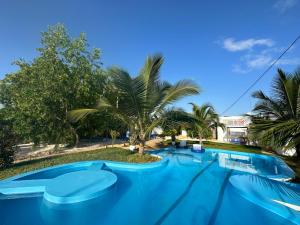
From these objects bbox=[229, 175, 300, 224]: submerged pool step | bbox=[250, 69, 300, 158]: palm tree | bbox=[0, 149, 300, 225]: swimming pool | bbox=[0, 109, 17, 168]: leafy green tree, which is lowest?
bbox=[0, 149, 300, 225]: swimming pool

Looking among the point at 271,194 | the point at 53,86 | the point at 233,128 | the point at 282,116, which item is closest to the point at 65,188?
the point at 271,194

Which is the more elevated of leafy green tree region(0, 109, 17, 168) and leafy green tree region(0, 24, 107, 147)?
leafy green tree region(0, 24, 107, 147)

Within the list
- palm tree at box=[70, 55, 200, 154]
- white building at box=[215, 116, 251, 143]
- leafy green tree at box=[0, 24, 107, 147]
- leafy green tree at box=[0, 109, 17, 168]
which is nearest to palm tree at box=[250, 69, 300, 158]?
palm tree at box=[70, 55, 200, 154]

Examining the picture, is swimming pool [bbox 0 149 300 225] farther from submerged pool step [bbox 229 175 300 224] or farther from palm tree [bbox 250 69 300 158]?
palm tree [bbox 250 69 300 158]

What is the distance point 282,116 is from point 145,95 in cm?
569

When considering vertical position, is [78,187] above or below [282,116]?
below

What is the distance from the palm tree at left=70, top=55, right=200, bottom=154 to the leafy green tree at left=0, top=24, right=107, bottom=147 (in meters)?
4.55

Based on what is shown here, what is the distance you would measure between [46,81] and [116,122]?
27.3 ft

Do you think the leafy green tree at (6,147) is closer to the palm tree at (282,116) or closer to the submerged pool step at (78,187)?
the submerged pool step at (78,187)

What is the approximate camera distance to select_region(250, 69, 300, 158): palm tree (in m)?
4.76

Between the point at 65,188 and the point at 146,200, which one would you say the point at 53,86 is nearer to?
the point at 65,188

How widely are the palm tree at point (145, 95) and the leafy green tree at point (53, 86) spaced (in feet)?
14.9

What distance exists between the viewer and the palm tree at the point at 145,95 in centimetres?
834

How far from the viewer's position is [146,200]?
5.34 meters
